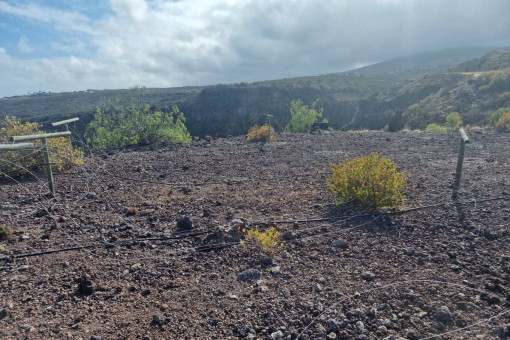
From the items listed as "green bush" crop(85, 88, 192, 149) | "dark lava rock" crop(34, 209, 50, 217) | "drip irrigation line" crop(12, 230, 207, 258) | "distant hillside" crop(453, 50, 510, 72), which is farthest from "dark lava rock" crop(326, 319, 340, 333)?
"distant hillside" crop(453, 50, 510, 72)

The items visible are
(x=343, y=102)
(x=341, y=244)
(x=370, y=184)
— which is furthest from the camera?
(x=343, y=102)

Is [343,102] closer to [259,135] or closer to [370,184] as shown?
[259,135]

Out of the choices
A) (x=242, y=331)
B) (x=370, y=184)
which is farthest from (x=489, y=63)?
(x=242, y=331)

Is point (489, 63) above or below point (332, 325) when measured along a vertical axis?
above

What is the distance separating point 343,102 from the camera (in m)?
53.8

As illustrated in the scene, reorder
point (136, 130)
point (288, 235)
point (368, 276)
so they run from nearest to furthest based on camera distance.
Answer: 1. point (368, 276)
2. point (288, 235)
3. point (136, 130)

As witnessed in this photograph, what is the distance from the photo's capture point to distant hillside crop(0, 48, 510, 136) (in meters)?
28.5

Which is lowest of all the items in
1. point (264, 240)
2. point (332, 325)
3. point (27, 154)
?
point (332, 325)

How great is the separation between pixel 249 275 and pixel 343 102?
53371 mm

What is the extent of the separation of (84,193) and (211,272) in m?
3.89

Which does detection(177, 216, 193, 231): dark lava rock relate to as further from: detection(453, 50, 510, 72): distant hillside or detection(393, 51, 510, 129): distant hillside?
detection(453, 50, 510, 72): distant hillside

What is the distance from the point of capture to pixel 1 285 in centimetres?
329

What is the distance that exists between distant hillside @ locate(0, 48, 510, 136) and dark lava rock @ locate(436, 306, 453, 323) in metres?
22.8

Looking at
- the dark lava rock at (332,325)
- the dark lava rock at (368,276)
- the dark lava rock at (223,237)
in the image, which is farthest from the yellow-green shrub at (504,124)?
the dark lava rock at (332,325)
